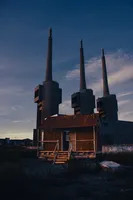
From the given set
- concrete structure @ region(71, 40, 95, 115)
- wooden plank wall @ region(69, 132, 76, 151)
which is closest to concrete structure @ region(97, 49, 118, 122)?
concrete structure @ region(71, 40, 95, 115)

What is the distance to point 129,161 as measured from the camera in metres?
17.0

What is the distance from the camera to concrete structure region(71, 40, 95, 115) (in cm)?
6297

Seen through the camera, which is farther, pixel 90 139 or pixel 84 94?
pixel 84 94

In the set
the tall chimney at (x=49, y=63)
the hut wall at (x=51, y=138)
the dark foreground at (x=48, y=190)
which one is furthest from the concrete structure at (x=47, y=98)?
the dark foreground at (x=48, y=190)

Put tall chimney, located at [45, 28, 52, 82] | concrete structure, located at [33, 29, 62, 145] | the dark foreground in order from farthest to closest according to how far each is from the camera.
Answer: tall chimney, located at [45, 28, 52, 82], concrete structure, located at [33, 29, 62, 145], the dark foreground

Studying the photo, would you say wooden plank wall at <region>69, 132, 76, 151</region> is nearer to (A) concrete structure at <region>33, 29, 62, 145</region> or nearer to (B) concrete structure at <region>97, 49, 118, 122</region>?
(A) concrete structure at <region>33, 29, 62, 145</region>

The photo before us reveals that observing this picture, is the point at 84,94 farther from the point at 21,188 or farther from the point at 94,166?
the point at 21,188

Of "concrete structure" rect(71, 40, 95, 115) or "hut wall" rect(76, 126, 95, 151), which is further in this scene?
"concrete structure" rect(71, 40, 95, 115)

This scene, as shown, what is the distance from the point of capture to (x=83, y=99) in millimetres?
63062

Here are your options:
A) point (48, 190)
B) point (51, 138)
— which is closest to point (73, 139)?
point (51, 138)

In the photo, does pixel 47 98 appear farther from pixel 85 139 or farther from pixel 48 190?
pixel 48 190

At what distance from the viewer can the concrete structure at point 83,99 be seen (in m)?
63.0

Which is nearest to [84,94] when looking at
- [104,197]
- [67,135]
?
[67,135]

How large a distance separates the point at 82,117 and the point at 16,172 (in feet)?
54.7
